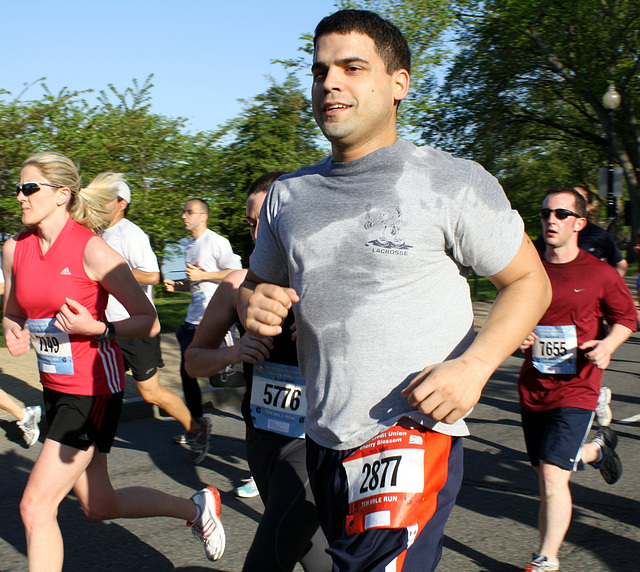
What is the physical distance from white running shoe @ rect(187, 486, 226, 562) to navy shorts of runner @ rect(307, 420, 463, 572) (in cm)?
178

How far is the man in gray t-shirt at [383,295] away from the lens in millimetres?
1980

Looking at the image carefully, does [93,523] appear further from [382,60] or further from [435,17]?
[435,17]

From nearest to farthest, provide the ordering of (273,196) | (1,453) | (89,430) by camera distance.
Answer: (273,196) < (89,430) < (1,453)

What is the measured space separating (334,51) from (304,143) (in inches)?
532

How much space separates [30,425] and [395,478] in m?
4.83

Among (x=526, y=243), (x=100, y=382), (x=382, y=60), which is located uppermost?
(x=382, y=60)

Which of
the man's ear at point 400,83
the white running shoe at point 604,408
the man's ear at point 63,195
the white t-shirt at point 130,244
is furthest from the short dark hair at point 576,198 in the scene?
the white t-shirt at point 130,244

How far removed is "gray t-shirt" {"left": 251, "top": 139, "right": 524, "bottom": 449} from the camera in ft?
6.51

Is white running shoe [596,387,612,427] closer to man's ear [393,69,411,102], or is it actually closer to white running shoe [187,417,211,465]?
white running shoe [187,417,211,465]

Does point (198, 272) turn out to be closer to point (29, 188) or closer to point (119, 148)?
point (29, 188)

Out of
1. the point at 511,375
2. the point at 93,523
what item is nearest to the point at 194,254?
the point at 93,523

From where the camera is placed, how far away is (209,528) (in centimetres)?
384

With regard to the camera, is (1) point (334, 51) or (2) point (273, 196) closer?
(1) point (334, 51)

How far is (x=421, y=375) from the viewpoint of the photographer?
73.5 inches
